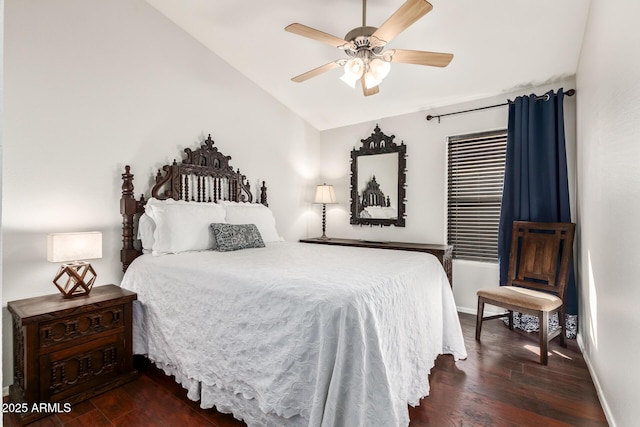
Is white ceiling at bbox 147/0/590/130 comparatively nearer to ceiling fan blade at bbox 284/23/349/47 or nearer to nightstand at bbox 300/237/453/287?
ceiling fan blade at bbox 284/23/349/47

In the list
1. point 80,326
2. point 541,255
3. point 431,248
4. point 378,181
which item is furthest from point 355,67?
point 80,326

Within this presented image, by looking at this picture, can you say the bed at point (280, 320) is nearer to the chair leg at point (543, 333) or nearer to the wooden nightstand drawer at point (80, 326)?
the wooden nightstand drawer at point (80, 326)

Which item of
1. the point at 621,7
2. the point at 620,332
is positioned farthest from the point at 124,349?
the point at 621,7

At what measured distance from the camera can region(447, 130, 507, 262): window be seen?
3.70 metres

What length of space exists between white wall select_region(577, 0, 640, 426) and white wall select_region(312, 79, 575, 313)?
38.1 inches

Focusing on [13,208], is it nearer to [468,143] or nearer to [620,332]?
Answer: [620,332]

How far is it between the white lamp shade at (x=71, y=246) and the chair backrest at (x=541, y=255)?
11.5ft

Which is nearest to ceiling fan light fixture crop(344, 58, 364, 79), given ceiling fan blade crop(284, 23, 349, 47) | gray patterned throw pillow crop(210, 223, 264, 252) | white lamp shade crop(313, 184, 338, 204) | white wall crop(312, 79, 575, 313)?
ceiling fan blade crop(284, 23, 349, 47)

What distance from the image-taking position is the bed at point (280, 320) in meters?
1.55

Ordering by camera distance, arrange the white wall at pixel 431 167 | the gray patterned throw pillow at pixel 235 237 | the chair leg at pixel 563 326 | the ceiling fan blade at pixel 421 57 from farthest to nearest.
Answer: the white wall at pixel 431 167 → the gray patterned throw pillow at pixel 235 237 → the chair leg at pixel 563 326 → the ceiling fan blade at pixel 421 57

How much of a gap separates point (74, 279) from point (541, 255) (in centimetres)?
377

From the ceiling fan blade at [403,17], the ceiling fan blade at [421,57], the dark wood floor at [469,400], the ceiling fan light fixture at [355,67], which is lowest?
the dark wood floor at [469,400]

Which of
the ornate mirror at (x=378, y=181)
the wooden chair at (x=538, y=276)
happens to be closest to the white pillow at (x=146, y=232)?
the ornate mirror at (x=378, y=181)

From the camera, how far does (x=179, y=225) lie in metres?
2.89
